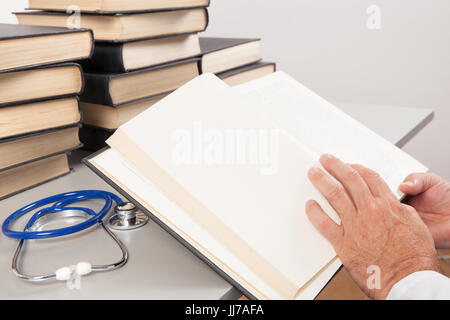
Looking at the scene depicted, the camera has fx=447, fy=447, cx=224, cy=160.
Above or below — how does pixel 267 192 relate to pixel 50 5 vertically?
below

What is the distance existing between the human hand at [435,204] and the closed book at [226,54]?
538 millimetres

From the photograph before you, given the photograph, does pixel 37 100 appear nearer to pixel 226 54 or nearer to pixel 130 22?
pixel 130 22

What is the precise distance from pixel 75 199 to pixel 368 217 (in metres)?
0.42

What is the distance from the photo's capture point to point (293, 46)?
1.98m

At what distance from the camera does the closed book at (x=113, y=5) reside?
0.78 m

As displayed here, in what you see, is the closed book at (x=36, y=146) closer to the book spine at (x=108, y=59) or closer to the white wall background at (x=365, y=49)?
the book spine at (x=108, y=59)

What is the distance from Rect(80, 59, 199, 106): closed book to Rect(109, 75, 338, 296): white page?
27cm

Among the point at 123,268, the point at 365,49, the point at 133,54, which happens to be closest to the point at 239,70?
the point at 133,54

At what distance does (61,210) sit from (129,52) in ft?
1.09

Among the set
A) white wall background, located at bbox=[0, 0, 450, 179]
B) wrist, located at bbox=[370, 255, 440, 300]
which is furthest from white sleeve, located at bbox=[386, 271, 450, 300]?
white wall background, located at bbox=[0, 0, 450, 179]
